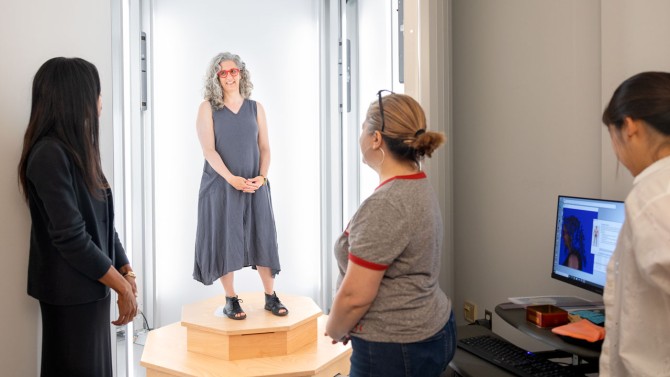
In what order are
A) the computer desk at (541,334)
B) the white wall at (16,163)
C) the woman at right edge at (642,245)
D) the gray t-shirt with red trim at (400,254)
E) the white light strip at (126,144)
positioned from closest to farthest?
1. the woman at right edge at (642,245)
2. the gray t-shirt with red trim at (400,254)
3. the computer desk at (541,334)
4. the white wall at (16,163)
5. the white light strip at (126,144)

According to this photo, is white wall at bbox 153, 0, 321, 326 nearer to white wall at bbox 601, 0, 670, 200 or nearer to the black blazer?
the black blazer

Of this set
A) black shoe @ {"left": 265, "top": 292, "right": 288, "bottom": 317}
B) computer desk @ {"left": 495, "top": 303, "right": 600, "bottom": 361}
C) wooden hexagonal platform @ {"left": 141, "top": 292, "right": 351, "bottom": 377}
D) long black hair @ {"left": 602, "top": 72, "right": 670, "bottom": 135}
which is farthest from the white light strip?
long black hair @ {"left": 602, "top": 72, "right": 670, "bottom": 135}

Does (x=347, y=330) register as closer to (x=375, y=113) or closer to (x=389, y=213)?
(x=389, y=213)

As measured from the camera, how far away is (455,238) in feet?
8.31

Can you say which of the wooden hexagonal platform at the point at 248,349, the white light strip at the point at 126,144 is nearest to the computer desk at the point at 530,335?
the wooden hexagonal platform at the point at 248,349

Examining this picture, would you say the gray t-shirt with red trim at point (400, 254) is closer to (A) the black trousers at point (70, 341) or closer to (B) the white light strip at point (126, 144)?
(A) the black trousers at point (70, 341)

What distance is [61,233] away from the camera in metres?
1.44

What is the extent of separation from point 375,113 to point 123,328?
1998 millimetres

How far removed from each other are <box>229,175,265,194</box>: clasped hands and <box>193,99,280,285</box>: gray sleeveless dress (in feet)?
0.14

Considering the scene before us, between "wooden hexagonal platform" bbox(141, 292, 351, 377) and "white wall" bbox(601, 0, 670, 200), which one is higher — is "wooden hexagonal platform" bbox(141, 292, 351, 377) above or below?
below

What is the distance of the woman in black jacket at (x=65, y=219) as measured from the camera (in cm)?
146

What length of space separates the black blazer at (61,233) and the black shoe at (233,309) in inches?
46.4

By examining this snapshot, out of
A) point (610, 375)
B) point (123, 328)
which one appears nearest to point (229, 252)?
point (123, 328)

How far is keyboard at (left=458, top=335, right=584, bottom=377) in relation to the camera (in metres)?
1.50
